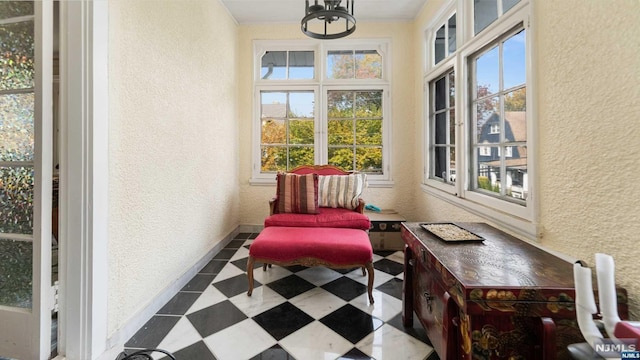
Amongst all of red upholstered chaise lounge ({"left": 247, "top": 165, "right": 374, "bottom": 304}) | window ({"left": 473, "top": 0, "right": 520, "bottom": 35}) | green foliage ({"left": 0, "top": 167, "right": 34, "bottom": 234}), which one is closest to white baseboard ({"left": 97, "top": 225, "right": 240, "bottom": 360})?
red upholstered chaise lounge ({"left": 247, "top": 165, "right": 374, "bottom": 304})

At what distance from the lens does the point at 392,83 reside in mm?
3604

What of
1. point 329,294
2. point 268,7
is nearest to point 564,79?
point 329,294

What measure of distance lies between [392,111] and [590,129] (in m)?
2.54

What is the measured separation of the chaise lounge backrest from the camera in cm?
254

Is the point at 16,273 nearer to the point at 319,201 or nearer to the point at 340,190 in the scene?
the point at 319,201

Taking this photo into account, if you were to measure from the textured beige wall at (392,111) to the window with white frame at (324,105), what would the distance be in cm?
10

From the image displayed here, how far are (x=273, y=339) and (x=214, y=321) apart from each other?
0.44 m

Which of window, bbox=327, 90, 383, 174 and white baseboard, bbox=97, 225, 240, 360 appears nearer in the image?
white baseboard, bbox=97, 225, 240, 360

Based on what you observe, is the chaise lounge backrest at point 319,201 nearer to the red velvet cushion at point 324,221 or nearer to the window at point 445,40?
the red velvet cushion at point 324,221

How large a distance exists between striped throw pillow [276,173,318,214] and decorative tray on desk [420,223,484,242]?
51.3 inches

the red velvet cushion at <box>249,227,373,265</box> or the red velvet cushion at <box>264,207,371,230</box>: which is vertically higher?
the red velvet cushion at <box>264,207,371,230</box>

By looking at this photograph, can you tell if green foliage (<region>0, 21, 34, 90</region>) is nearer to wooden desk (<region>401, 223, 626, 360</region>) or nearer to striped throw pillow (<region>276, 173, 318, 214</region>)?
striped throw pillow (<region>276, 173, 318, 214</region>)

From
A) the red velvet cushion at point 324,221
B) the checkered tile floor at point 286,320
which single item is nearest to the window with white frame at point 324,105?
the red velvet cushion at point 324,221

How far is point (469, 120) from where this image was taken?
2.28 metres
